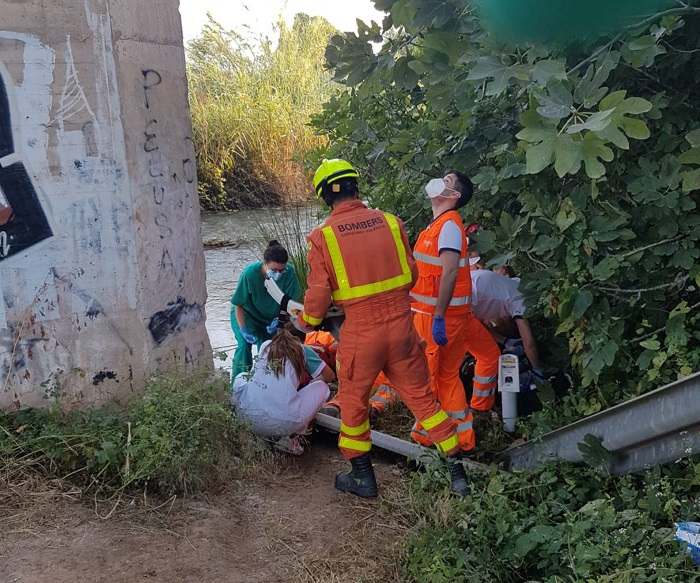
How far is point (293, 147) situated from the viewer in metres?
14.0

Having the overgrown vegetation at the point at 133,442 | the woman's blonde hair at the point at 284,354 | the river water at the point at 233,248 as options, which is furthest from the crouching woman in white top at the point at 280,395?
the river water at the point at 233,248

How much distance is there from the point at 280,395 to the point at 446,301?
3.68ft

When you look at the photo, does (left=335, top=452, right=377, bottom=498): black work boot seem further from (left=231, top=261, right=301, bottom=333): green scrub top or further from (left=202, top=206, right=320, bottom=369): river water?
(left=202, top=206, right=320, bottom=369): river water

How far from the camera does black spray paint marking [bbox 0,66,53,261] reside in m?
3.93

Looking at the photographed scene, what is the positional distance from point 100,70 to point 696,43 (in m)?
2.98

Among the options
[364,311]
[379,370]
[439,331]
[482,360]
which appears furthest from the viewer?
[482,360]

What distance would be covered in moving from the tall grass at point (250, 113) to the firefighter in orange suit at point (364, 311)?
879cm

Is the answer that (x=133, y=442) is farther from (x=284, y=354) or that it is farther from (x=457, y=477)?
(x=457, y=477)

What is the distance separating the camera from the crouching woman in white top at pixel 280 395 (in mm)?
4578

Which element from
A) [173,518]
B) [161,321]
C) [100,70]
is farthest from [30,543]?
[100,70]

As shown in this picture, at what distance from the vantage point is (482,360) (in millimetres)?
5277

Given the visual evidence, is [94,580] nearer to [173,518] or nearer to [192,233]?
[173,518]

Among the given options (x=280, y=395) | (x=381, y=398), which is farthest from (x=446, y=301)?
(x=381, y=398)

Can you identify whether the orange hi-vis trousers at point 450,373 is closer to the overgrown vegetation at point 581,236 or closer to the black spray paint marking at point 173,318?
the overgrown vegetation at point 581,236
